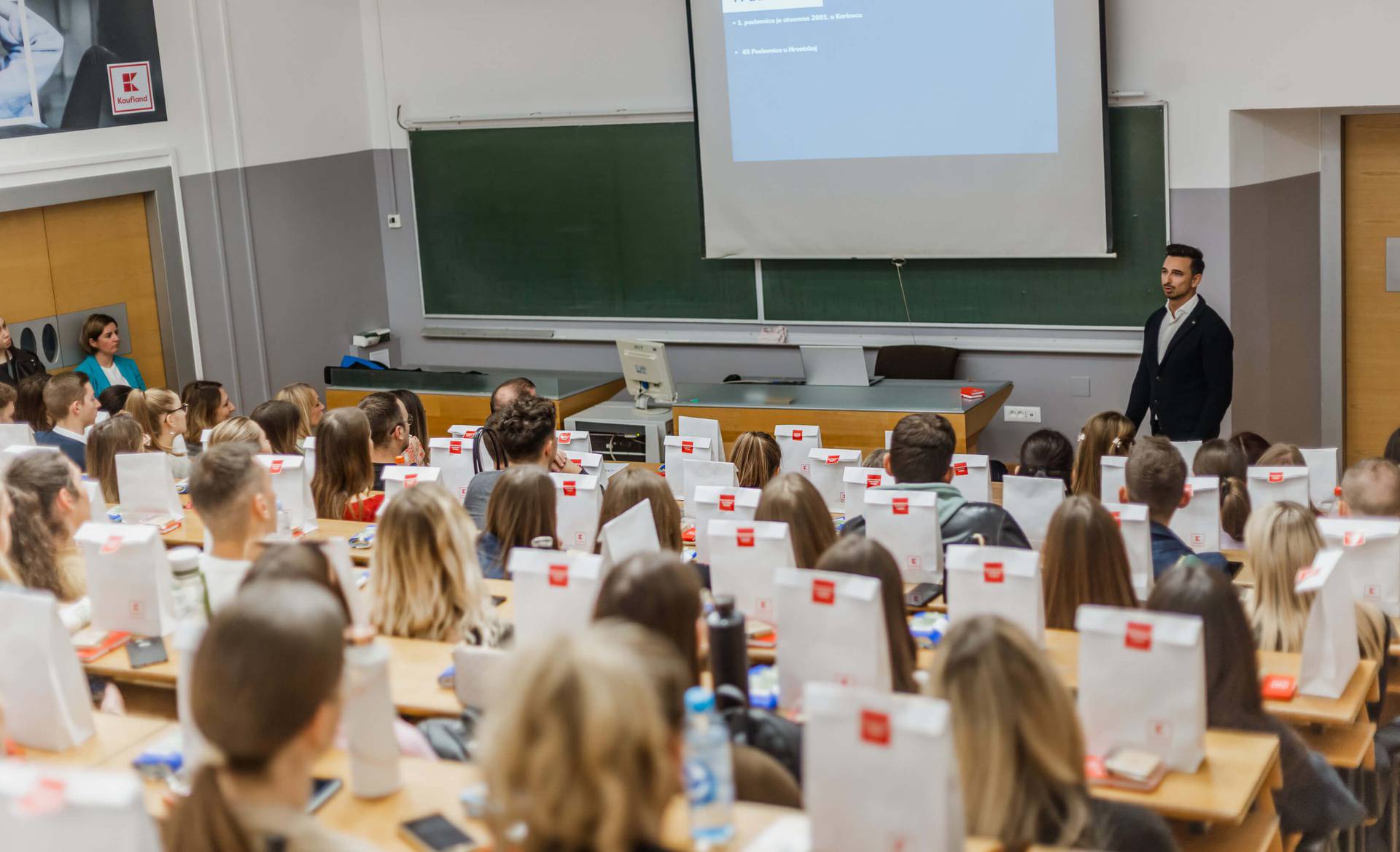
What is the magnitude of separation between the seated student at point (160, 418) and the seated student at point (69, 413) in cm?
22

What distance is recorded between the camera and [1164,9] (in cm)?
765

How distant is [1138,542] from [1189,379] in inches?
117

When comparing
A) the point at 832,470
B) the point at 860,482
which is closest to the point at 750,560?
the point at 860,482

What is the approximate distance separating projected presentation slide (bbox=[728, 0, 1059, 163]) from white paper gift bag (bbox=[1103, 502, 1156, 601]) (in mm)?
4283

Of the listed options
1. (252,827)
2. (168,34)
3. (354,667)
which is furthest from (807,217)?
(252,827)

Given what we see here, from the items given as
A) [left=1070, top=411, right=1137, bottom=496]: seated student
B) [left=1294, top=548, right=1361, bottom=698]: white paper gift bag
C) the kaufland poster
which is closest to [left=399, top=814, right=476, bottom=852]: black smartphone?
[left=1294, top=548, right=1361, bottom=698]: white paper gift bag

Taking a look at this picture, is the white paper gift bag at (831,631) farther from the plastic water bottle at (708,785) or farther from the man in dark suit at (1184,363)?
the man in dark suit at (1184,363)

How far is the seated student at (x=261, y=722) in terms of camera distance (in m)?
2.00

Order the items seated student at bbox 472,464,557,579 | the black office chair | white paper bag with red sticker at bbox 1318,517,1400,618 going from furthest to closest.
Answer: the black office chair, seated student at bbox 472,464,557,579, white paper bag with red sticker at bbox 1318,517,1400,618

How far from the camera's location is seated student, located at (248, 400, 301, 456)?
20.8ft

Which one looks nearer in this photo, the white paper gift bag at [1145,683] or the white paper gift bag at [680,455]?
the white paper gift bag at [1145,683]

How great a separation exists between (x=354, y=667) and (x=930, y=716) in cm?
111

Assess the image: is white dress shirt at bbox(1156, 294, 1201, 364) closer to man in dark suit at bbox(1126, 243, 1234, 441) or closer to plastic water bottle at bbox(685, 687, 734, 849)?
man in dark suit at bbox(1126, 243, 1234, 441)

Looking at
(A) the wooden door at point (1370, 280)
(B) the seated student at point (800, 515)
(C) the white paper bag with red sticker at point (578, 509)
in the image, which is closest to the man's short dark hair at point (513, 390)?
(C) the white paper bag with red sticker at point (578, 509)
